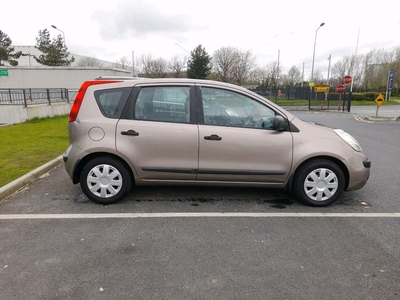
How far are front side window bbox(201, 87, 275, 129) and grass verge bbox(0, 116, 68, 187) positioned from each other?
11.6 feet

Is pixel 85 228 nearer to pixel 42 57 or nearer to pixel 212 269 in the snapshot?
pixel 212 269

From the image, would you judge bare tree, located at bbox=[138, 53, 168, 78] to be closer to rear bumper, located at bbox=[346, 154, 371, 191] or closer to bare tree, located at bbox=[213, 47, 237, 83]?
bare tree, located at bbox=[213, 47, 237, 83]

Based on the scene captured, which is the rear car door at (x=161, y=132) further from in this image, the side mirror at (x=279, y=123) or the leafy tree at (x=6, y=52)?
the leafy tree at (x=6, y=52)

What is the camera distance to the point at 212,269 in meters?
2.48

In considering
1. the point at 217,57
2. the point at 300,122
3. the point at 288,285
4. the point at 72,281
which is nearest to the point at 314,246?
the point at 288,285

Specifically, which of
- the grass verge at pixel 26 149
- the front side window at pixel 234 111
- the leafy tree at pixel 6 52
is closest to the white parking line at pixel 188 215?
the front side window at pixel 234 111

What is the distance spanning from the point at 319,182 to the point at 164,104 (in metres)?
2.42

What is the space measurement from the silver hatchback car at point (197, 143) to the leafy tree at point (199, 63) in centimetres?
3593

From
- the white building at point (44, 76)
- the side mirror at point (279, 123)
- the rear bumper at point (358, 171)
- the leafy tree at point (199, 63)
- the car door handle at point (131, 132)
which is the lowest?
the rear bumper at point (358, 171)

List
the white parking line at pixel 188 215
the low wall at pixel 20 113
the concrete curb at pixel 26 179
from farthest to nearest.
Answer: the low wall at pixel 20 113 → the concrete curb at pixel 26 179 → the white parking line at pixel 188 215

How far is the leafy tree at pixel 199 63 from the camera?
38.4 m

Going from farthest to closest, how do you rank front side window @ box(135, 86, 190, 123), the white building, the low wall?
the white building → the low wall → front side window @ box(135, 86, 190, 123)

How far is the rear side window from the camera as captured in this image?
3697 mm

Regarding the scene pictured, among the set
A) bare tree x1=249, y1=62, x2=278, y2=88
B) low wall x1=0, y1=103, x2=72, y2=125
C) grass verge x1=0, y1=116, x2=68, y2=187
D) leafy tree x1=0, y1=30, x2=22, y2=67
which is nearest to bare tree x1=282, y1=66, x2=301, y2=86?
bare tree x1=249, y1=62, x2=278, y2=88
